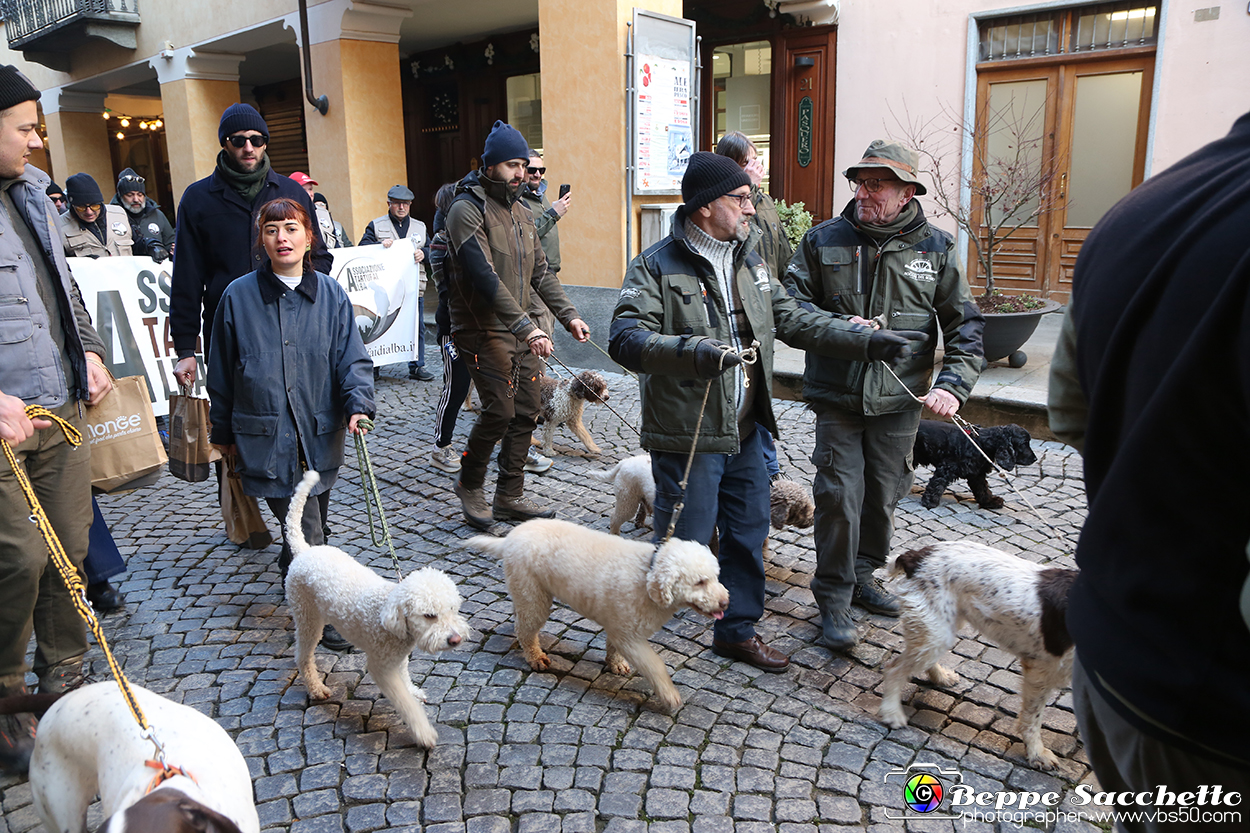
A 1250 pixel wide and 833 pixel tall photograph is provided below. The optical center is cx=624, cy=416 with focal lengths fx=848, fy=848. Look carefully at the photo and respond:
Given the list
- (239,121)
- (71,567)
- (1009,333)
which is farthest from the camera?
(1009,333)

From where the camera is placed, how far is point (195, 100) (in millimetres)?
15258

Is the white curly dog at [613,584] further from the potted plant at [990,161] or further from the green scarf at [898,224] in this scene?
the potted plant at [990,161]

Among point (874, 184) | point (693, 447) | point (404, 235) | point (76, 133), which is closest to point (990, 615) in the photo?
point (693, 447)

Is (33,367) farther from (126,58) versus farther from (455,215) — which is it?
(126,58)

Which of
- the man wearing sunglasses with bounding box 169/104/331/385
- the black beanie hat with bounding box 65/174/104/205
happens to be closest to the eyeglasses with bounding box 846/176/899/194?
the man wearing sunglasses with bounding box 169/104/331/385

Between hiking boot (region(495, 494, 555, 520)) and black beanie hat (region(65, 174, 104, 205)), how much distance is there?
20.1 feet

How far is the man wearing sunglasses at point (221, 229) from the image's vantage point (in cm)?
466

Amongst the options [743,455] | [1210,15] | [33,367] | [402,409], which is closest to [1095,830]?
[743,455]

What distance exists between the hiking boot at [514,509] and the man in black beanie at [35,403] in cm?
258

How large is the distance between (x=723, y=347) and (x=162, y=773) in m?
2.28

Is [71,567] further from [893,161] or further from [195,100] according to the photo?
[195,100]

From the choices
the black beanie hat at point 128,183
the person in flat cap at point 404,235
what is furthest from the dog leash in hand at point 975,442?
the black beanie hat at point 128,183

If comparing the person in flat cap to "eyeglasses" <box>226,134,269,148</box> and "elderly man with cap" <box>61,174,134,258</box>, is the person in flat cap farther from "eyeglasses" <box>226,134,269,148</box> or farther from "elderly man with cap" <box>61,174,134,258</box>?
"eyeglasses" <box>226,134,269,148</box>

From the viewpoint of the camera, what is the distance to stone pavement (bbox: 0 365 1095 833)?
2961 mm
